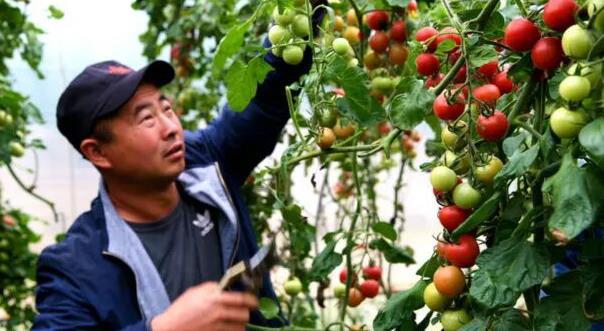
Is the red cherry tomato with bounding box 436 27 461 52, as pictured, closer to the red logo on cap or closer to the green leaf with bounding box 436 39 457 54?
the green leaf with bounding box 436 39 457 54

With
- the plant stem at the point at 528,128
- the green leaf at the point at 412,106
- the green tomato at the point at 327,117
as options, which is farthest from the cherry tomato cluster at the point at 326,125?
the plant stem at the point at 528,128

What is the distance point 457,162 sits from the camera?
0.77 metres

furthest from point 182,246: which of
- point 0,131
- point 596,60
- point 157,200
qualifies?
point 596,60

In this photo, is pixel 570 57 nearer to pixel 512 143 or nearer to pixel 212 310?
pixel 512 143

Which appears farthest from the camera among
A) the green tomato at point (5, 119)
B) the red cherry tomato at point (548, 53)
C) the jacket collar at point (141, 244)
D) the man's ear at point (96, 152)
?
the green tomato at point (5, 119)

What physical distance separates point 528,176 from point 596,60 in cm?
16

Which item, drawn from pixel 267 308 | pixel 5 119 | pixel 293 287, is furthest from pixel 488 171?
pixel 5 119

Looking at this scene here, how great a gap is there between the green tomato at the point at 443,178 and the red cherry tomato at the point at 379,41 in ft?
1.88

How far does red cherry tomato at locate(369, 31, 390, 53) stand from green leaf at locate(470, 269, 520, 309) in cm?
65

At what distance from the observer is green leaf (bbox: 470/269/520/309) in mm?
687

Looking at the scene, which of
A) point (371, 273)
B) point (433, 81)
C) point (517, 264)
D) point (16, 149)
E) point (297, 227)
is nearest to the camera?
point (517, 264)

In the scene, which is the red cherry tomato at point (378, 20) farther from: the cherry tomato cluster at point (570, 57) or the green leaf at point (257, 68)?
the cherry tomato cluster at point (570, 57)

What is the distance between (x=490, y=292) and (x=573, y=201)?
5.2 inches

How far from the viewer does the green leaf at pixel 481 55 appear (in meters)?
0.78
